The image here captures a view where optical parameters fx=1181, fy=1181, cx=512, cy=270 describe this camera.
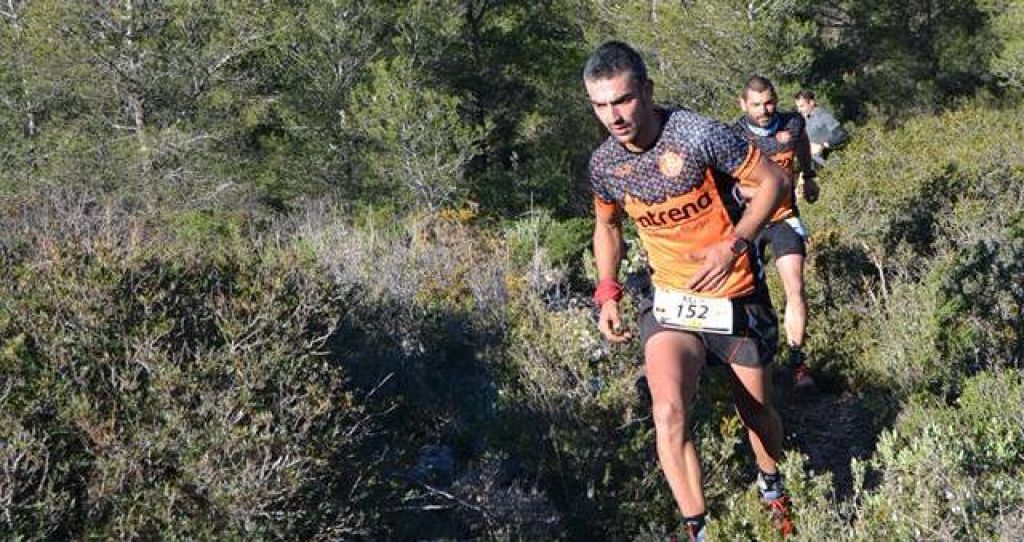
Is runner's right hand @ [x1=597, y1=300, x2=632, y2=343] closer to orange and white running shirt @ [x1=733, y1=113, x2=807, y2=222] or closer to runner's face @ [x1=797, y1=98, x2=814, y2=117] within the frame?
orange and white running shirt @ [x1=733, y1=113, x2=807, y2=222]

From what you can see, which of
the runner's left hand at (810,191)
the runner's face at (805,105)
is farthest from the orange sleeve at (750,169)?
the runner's face at (805,105)

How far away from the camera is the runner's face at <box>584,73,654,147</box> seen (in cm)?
374

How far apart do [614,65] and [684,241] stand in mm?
677

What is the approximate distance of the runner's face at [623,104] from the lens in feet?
12.3

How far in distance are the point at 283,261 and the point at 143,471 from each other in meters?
1.25

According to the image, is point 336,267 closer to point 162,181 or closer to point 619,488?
point 619,488

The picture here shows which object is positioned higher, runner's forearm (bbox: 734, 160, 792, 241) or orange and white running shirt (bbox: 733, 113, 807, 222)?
runner's forearm (bbox: 734, 160, 792, 241)

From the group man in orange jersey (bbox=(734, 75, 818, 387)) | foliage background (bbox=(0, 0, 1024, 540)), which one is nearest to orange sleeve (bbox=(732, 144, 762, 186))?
foliage background (bbox=(0, 0, 1024, 540))

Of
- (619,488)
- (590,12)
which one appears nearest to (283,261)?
(619,488)

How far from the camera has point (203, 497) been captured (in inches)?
154

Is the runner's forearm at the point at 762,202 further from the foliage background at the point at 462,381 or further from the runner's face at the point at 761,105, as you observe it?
the runner's face at the point at 761,105

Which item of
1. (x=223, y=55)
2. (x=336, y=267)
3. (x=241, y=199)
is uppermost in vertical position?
(x=336, y=267)

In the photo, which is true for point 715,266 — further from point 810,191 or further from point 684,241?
point 810,191

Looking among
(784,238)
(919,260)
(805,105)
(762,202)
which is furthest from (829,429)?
(805,105)
